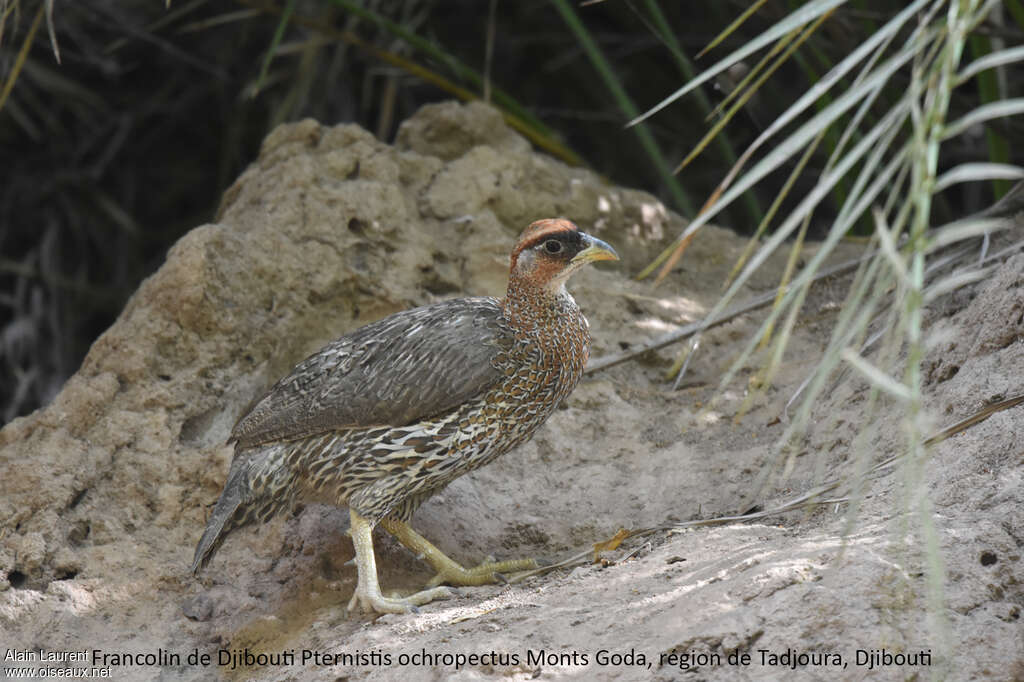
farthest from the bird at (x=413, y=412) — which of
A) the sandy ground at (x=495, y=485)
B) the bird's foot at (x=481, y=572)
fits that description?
the sandy ground at (x=495, y=485)

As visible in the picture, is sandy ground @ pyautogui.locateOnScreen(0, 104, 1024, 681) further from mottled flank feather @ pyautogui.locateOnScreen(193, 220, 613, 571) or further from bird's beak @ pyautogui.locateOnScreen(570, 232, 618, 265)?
bird's beak @ pyautogui.locateOnScreen(570, 232, 618, 265)

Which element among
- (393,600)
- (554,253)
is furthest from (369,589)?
(554,253)

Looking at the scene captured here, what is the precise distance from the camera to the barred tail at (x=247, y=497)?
13.6 ft

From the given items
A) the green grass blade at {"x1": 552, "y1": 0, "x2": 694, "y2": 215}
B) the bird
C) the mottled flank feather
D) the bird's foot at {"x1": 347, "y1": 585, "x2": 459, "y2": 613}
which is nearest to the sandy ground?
the bird's foot at {"x1": 347, "y1": 585, "x2": 459, "y2": 613}

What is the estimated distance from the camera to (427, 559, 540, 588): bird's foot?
14.0ft

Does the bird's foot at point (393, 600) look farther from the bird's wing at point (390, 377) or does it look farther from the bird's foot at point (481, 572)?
the bird's wing at point (390, 377)

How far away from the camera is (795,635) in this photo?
2.88 metres

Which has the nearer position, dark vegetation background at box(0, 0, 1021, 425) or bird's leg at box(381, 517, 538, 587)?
bird's leg at box(381, 517, 538, 587)

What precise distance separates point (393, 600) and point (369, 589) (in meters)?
0.10

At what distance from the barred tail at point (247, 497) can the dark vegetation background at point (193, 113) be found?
11.3ft

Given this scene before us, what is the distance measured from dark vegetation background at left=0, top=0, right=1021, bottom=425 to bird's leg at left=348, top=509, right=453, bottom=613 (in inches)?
144

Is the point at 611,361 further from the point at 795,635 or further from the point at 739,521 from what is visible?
the point at 795,635

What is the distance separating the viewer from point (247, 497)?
13.9 ft

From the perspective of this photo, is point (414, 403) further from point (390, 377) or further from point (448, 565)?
point (448, 565)
